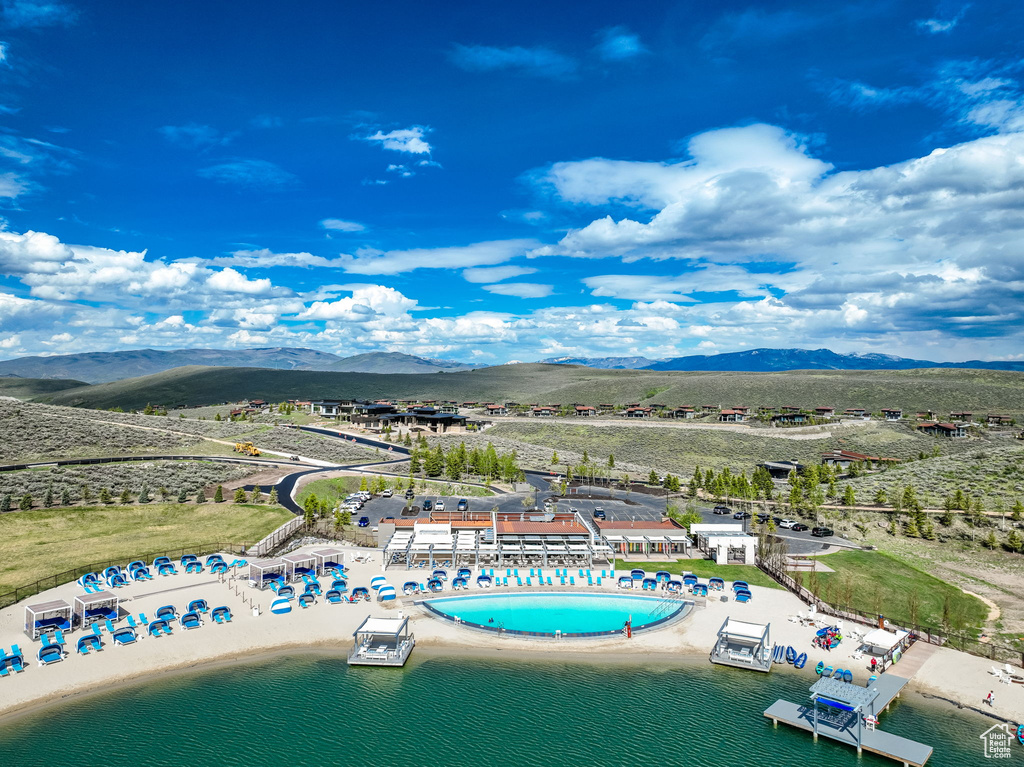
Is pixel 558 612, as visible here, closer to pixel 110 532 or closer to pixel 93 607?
pixel 93 607

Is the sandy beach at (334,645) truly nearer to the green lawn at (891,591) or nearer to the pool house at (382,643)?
the pool house at (382,643)

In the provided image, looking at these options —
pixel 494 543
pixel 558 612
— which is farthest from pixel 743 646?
pixel 494 543

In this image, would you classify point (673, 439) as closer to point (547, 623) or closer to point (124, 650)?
point (547, 623)

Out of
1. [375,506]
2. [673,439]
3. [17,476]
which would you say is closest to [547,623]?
[375,506]

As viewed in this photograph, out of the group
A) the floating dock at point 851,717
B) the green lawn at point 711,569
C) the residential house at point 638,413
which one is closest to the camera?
the floating dock at point 851,717

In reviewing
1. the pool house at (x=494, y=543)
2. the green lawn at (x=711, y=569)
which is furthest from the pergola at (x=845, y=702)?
the pool house at (x=494, y=543)

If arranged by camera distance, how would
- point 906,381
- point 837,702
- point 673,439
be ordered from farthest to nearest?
1. point 906,381
2. point 673,439
3. point 837,702

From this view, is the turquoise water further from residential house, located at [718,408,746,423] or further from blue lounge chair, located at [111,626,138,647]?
residential house, located at [718,408,746,423]
